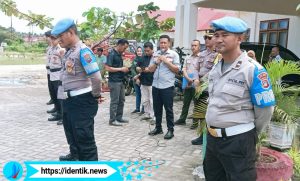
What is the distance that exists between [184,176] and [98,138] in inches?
81.3

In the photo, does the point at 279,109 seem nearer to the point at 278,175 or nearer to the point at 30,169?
the point at 278,175

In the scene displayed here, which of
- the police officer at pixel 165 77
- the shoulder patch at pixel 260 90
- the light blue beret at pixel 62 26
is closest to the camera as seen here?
the shoulder patch at pixel 260 90

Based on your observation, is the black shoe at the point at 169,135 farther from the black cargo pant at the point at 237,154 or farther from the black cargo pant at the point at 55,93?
the black cargo pant at the point at 237,154

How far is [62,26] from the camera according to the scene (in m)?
3.65

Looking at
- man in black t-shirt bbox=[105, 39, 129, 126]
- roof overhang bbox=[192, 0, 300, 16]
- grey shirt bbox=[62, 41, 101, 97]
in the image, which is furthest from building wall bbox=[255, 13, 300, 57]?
grey shirt bbox=[62, 41, 101, 97]

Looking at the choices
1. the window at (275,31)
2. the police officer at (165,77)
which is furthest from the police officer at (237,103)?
the window at (275,31)

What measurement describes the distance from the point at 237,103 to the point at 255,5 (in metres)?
10.3

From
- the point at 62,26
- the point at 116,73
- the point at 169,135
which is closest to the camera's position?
the point at 62,26

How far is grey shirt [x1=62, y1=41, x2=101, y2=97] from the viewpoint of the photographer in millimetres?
3814

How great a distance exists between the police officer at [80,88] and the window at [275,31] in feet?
44.1

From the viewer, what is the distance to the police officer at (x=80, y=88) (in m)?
3.76

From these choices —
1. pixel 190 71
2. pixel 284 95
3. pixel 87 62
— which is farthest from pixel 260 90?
pixel 190 71

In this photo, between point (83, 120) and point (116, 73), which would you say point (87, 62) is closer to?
point (83, 120)

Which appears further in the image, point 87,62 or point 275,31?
point 275,31
